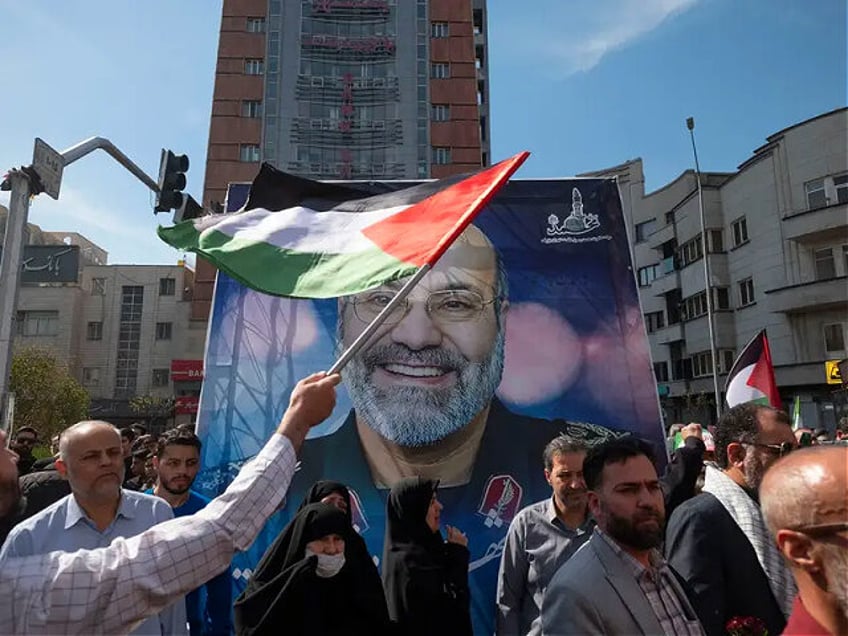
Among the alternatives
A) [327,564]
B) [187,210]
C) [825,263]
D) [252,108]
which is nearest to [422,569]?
[327,564]

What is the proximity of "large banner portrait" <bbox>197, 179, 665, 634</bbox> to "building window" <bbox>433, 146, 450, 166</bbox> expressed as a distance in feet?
108

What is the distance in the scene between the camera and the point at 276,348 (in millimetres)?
5852

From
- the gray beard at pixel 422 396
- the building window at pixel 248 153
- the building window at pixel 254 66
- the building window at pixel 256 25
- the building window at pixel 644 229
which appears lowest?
the gray beard at pixel 422 396

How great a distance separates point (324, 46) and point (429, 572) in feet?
130

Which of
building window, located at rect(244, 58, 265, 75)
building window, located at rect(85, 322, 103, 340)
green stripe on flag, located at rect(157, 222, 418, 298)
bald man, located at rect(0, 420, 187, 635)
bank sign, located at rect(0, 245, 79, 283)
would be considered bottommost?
bald man, located at rect(0, 420, 187, 635)

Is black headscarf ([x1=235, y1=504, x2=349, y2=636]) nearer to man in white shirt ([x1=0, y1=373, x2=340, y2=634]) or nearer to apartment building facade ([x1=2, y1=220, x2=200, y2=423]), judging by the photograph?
man in white shirt ([x1=0, y1=373, x2=340, y2=634])

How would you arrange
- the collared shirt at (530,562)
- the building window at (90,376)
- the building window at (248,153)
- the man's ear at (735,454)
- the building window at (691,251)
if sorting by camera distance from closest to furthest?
the man's ear at (735,454), the collared shirt at (530,562), the building window at (691,251), the building window at (248,153), the building window at (90,376)

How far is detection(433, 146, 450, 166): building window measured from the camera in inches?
1492

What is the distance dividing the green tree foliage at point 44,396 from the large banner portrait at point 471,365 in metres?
29.1

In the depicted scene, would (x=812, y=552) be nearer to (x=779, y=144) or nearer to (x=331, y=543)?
(x=331, y=543)

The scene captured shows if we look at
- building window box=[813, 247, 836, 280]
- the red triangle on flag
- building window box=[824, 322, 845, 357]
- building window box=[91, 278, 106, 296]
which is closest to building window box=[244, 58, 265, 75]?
building window box=[91, 278, 106, 296]

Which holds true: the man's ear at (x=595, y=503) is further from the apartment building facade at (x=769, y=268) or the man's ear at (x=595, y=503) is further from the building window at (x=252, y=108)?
the building window at (x=252, y=108)

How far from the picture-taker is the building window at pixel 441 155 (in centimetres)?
3791

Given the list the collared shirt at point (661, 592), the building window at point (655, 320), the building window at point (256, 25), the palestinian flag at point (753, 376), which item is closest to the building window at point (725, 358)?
the building window at point (655, 320)
